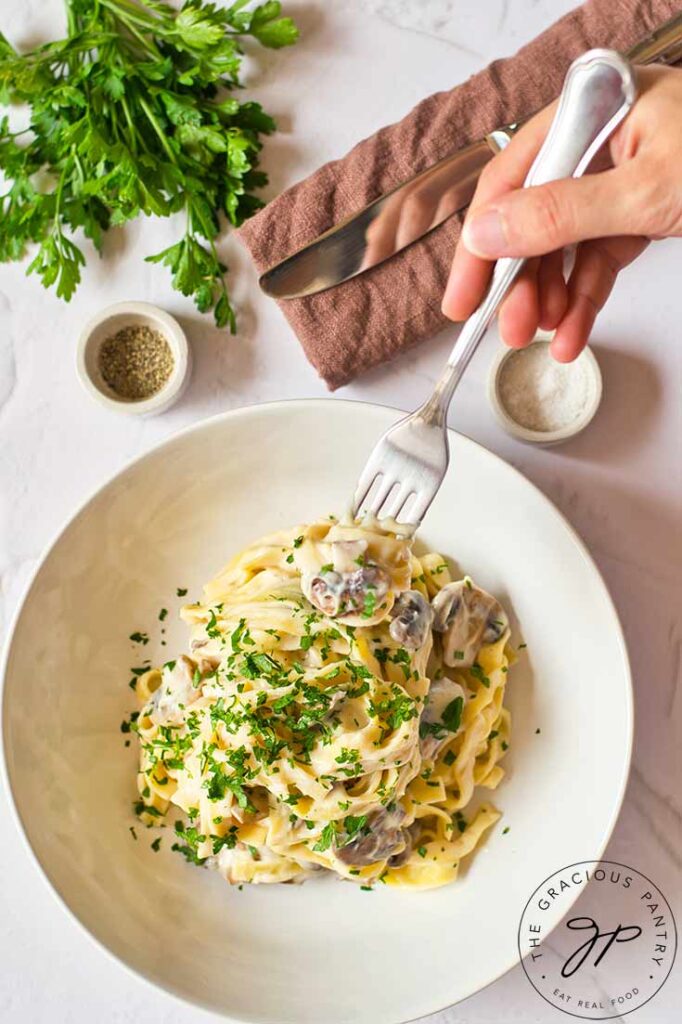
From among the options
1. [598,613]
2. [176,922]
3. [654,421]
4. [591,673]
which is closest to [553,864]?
[591,673]

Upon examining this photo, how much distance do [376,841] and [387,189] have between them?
6.32 ft

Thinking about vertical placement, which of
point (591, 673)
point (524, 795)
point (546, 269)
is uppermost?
point (546, 269)

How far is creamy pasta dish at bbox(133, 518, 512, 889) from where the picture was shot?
2.70 m

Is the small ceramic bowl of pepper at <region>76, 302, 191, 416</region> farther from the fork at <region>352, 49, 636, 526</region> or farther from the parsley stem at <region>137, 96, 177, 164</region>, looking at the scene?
the fork at <region>352, 49, 636, 526</region>

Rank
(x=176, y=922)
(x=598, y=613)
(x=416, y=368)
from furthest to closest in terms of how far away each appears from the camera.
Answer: (x=416, y=368), (x=176, y=922), (x=598, y=613)

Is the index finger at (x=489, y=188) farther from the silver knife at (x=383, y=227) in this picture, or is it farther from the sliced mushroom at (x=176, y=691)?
the sliced mushroom at (x=176, y=691)

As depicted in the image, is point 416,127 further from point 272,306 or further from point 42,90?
point 42,90

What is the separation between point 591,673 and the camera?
2861 millimetres

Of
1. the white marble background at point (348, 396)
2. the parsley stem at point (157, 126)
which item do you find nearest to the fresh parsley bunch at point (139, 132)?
the parsley stem at point (157, 126)

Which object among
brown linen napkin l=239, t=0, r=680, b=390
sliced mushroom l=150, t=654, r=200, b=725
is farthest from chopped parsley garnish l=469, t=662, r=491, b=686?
brown linen napkin l=239, t=0, r=680, b=390

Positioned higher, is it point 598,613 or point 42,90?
point 42,90

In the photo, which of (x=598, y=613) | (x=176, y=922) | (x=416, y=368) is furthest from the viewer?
(x=416, y=368)

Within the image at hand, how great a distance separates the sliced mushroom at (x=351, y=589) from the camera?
2.67 meters

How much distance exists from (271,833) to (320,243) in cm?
173
